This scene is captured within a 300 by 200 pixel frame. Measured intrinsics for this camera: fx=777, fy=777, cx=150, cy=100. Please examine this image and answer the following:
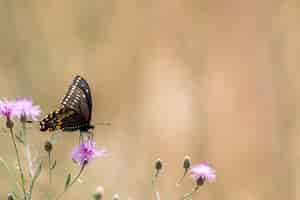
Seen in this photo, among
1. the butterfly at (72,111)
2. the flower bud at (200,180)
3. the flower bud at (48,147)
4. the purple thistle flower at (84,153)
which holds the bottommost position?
the flower bud at (200,180)

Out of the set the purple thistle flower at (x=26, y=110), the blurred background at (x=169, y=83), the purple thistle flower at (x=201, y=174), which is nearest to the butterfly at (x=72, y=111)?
the purple thistle flower at (x=26, y=110)

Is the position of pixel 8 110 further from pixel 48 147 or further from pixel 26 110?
pixel 48 147

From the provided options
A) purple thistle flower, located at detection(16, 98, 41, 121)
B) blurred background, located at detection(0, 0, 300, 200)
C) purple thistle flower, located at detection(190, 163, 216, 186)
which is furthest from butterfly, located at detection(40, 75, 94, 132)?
blurred background, located at detection(0, 0, 300, 200)

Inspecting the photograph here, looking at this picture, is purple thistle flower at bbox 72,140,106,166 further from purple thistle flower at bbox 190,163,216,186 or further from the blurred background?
the blurred background

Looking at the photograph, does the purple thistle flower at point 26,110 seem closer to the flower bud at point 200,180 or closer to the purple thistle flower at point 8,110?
the purple thistle flower at point 8,110

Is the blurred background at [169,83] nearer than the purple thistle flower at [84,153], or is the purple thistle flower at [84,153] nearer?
the purple thistle flower at [84,153]

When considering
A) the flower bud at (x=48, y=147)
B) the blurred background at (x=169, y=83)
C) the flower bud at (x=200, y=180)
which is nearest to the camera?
the flower bud at (x=48, y=147)
